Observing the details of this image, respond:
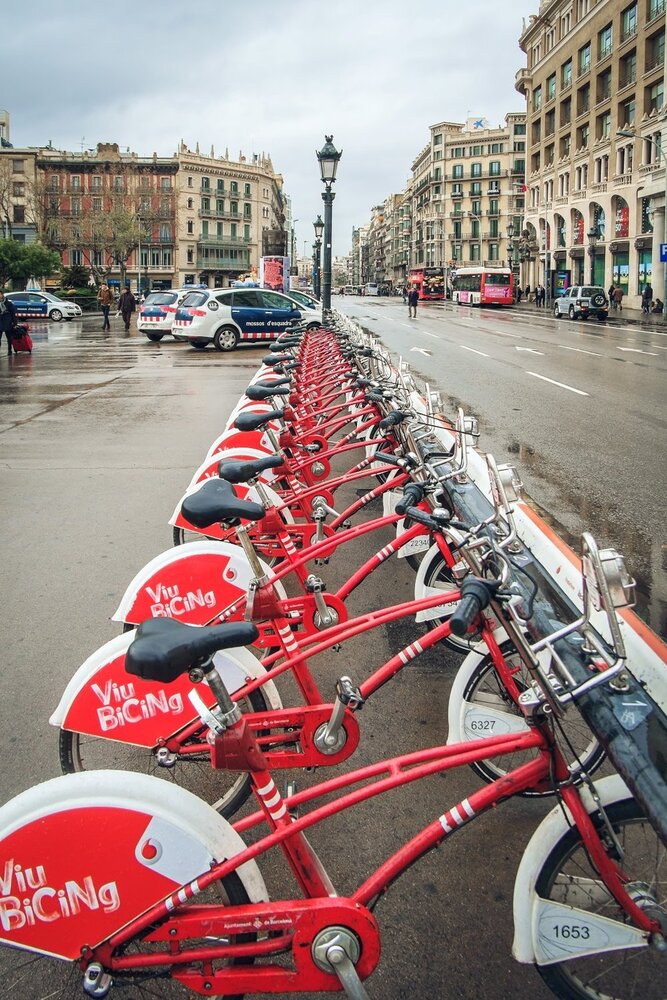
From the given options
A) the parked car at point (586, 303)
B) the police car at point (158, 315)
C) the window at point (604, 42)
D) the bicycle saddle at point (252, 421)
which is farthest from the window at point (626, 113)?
the bicycle saddle at point (252, 421)

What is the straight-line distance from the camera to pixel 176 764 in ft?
10.2

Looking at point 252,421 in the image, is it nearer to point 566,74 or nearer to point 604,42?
point 604,42

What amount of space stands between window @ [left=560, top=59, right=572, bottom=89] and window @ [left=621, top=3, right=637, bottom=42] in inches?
397

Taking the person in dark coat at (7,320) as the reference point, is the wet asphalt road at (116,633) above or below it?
below

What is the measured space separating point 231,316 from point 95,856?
2245 centimetres

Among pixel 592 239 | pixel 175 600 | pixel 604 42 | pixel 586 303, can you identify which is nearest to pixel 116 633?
pixel 175 600

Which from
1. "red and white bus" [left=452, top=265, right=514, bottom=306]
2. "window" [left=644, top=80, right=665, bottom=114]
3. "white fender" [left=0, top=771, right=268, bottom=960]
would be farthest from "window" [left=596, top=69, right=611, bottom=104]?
"white fender" [left=0, top=771, right=268, bottom=960]

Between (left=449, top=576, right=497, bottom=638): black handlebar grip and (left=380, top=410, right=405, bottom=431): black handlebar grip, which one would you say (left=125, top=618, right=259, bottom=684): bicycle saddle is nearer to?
(left=449, top=576, right=497, bottom=638): black handlebar grip

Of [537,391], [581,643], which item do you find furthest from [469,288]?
[581,643]

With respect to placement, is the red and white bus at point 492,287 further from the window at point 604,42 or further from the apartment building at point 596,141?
the window at point 604,42

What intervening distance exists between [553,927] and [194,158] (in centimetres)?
10400

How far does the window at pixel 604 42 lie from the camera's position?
176ft

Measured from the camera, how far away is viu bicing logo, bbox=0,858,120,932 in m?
2.06

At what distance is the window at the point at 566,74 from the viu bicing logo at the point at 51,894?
6922 cm
